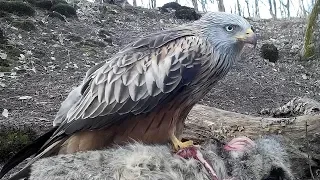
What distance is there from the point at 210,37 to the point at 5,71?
21.4 feet

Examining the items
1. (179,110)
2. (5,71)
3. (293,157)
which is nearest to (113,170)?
(179,110)

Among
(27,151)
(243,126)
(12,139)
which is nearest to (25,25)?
(12,139)

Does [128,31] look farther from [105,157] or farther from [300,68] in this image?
[105,157]

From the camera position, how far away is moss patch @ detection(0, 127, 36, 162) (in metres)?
5.02

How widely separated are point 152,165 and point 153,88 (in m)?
0.45

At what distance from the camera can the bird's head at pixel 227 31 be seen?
7.92 feet

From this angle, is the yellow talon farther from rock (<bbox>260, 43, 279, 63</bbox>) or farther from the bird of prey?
rock (<bbox>260, 43, 279, 63</bbox>)

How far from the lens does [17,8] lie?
11852 millimetres

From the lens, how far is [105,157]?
2.13 m

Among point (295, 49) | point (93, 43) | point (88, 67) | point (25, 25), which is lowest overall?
point (295, 49)

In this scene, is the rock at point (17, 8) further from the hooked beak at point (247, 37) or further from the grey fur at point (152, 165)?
the grey fur at point (152, 165)

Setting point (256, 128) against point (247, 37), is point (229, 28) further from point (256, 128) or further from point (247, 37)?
point (256, 128)

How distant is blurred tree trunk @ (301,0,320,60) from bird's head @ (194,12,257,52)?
31.4ft

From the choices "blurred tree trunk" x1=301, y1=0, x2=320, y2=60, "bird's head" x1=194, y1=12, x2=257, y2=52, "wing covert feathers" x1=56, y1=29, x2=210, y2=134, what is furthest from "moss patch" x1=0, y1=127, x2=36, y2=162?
"blurred tree trunk" x1=301, y1=0, x2=320, y2=60
